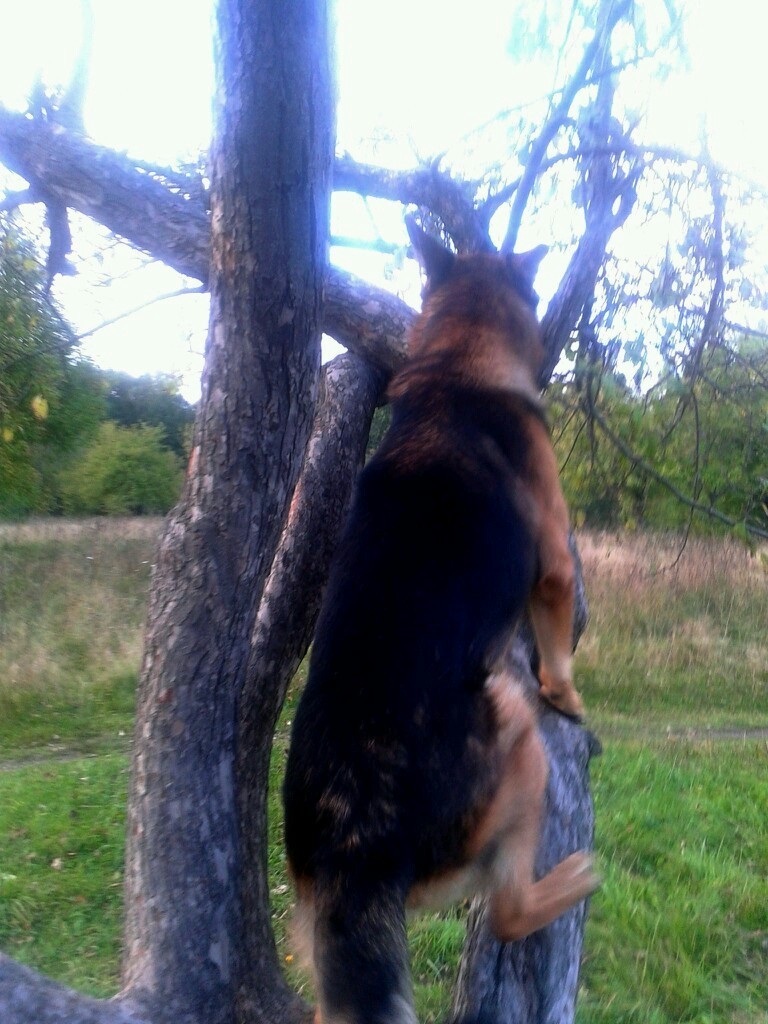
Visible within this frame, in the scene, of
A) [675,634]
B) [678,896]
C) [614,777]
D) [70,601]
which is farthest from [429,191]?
[70,601]

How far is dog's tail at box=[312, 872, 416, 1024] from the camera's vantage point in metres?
2.03

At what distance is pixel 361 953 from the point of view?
2.07m

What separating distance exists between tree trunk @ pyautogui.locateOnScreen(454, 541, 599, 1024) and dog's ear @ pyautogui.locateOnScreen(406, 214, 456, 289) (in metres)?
1.61

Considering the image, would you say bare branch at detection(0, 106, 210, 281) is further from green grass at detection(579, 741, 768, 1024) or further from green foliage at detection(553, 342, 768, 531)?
green grass at detection(579, 741, 768, 1024)

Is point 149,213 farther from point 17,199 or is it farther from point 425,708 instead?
point 425,708

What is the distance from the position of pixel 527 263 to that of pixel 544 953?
2.67 meters

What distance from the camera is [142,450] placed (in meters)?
14.5

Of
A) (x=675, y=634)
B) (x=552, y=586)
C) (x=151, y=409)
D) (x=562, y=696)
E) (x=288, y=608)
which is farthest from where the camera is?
(x=151, y=409)

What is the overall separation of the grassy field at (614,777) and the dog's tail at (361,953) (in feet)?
6.36

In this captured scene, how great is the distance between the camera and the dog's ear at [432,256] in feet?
12.0

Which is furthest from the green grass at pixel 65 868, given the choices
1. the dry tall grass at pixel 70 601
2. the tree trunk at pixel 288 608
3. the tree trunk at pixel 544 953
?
the dry tall grass at pixel 70 601

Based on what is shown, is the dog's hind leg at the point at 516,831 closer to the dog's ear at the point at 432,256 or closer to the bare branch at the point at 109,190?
the dog's ear at the point at 432,256

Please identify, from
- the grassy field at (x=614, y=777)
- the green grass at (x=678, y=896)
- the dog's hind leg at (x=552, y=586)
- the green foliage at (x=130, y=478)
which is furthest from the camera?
the green foliage at (x=130, y=478)

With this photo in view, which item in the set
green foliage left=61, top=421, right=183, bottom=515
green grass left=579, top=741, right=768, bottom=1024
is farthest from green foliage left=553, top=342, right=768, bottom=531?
green foliage left=61, top=421, right=183, bottom=515
